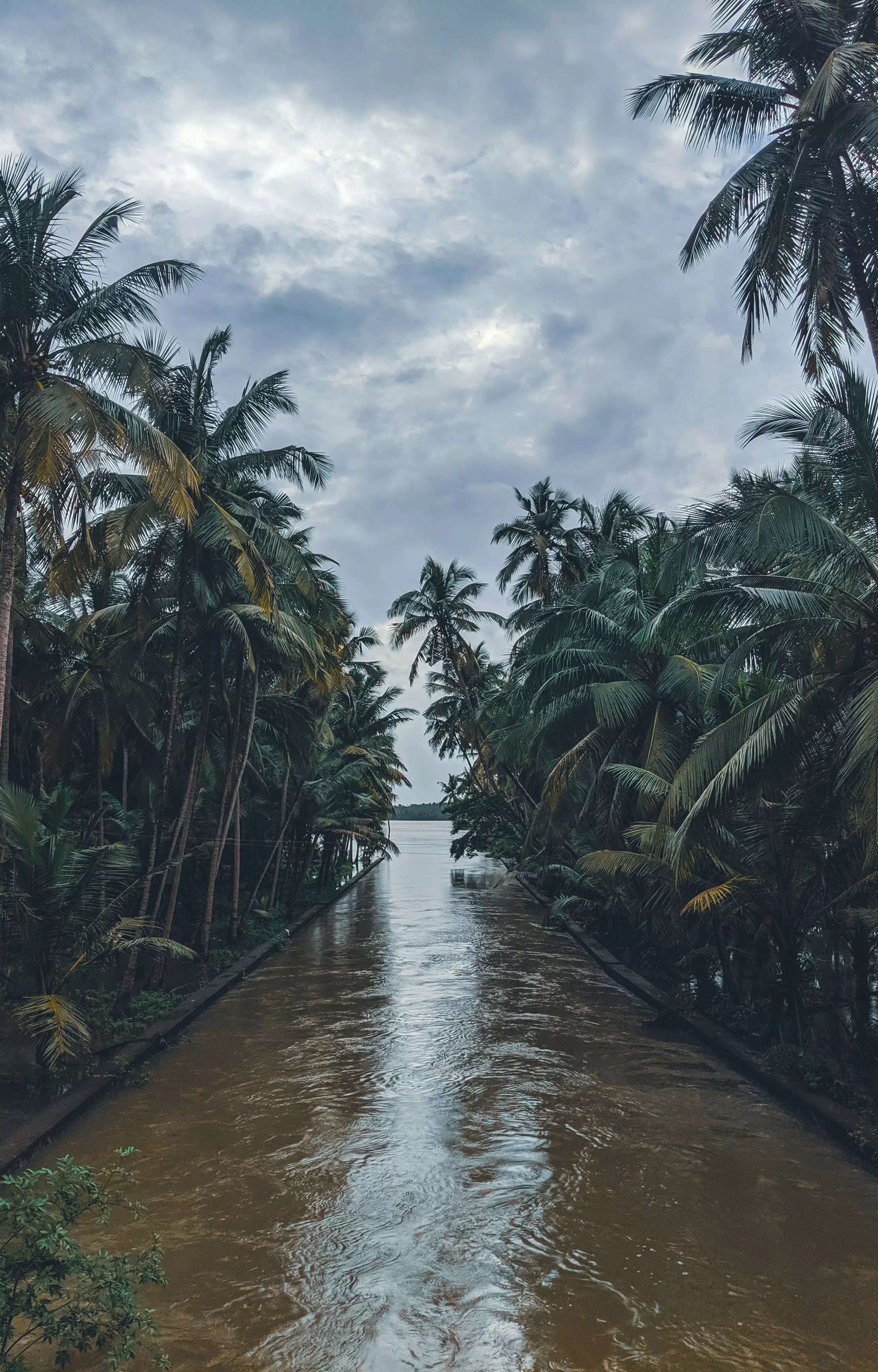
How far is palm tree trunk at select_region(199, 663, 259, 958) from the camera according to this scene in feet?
47.4

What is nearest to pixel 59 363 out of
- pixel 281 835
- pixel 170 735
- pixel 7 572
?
pixel 7 572

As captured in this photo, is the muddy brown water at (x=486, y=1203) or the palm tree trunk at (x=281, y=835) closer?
the muddy brown water at (x=486, y=1203)

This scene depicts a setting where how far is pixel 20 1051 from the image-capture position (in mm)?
9797

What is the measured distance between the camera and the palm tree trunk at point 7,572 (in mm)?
8289

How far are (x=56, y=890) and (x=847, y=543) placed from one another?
7.14m

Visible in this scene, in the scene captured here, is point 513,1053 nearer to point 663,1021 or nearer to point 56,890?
point 663,1021

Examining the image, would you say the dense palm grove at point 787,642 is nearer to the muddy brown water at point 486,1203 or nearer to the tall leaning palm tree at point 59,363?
the muddy brown water at point 486,1203

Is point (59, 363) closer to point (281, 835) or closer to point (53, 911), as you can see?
point (53, 911)

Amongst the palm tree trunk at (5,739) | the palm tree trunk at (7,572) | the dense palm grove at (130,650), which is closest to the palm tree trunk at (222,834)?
the dense palm grove at (130,650)

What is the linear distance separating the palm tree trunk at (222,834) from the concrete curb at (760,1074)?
21.4 feet

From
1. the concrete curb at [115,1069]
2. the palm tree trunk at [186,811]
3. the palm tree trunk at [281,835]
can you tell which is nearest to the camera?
the concrete curb at [115,1069]

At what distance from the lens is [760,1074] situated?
8359 millimetres

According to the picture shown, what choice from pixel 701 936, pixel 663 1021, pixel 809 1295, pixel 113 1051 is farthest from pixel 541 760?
pixel 809 1295

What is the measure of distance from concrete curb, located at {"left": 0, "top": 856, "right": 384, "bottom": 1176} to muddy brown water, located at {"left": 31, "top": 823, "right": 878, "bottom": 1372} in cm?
18
